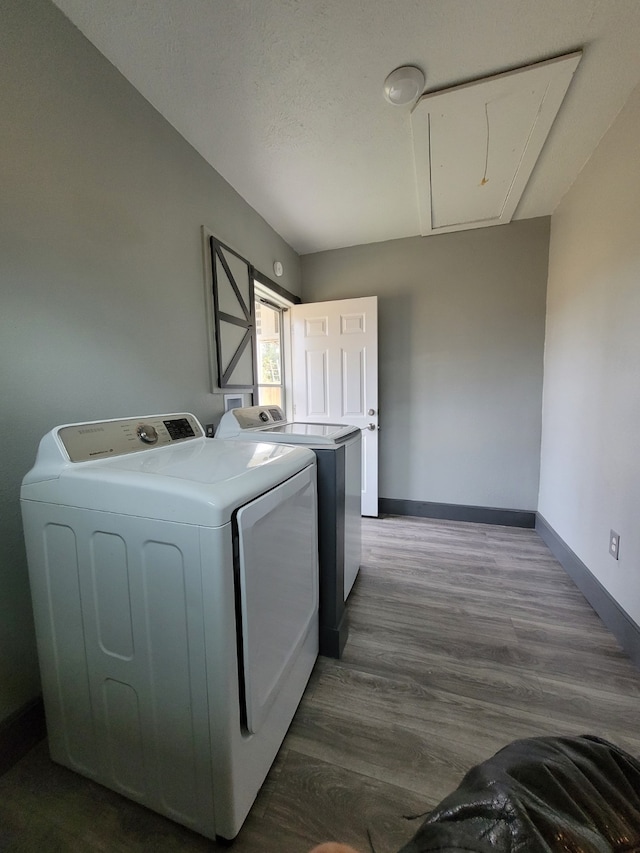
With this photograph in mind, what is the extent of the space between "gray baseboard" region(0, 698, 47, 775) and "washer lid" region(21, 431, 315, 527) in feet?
2.50

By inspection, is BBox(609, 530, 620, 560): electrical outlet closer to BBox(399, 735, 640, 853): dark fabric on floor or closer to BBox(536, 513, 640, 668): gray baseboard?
BBox(536, 513, 640, 668): gray baseboard

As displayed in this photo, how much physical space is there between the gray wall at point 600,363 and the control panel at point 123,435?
201 cm

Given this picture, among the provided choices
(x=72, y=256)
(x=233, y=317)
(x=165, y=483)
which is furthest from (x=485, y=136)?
(x=165, y=483)

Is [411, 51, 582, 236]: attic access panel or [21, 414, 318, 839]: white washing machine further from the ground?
[411, 51, 582, 236]: attic access panel

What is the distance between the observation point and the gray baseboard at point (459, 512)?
2.69 meters

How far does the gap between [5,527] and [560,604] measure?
8.27 ft

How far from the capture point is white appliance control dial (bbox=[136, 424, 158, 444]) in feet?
3.79

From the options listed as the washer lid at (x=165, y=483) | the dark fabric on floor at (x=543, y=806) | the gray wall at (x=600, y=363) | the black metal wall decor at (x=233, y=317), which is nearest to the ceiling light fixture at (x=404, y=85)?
the gray wall at (x=600, y=363)

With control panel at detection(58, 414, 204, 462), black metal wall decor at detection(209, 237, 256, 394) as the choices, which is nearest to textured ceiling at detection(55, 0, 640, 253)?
black metal wall decor at detection(209, 237, 256, 394)

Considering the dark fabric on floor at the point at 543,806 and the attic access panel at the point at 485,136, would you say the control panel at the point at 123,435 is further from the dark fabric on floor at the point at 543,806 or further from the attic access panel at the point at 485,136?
the attic access panel at the point at 485,136

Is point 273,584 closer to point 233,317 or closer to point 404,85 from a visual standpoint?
point 233,317

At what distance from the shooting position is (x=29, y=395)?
1008 millimetres

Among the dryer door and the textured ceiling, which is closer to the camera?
the dryer door

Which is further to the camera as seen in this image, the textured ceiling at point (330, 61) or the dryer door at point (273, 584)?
the textured ceiling at point (330, 61)
